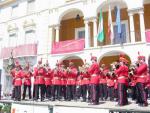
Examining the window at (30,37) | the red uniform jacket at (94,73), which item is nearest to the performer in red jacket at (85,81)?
the red uniform jacket at (94,73)

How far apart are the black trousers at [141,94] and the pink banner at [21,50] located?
15.3 m

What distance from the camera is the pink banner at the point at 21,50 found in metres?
23.0

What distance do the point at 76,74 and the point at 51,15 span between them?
11281mm

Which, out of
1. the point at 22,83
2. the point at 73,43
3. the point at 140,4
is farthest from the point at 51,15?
the point at 22,83

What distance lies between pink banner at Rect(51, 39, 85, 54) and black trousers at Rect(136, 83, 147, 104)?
11.1 metres

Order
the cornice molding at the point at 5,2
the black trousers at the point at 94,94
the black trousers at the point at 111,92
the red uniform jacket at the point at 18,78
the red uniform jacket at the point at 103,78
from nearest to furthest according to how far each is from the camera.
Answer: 1. the black trousers at the point at 94,94
2. the black trousers at the point at 111,92
3. the red uniform jacket at the point at 103,78
4. the red uniform jacket at the point at 18,78
5. the cornice molding at the point at 5,2

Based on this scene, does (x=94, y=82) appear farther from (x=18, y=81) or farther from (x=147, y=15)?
(x=147, y=15)

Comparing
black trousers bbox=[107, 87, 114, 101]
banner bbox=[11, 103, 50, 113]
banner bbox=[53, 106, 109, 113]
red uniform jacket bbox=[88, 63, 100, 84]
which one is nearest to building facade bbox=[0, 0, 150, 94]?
black trousers bbox=[107, 87, 114, 101]

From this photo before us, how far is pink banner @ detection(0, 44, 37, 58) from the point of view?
75.4ft

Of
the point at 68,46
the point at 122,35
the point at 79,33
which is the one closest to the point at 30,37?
the point at 79,33

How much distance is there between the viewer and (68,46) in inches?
815

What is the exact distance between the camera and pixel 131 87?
373 inches

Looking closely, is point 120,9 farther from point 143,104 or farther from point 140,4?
point 143,104

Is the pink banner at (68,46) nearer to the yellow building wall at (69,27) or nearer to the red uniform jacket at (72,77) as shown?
the yellow building wall at (69,27)
